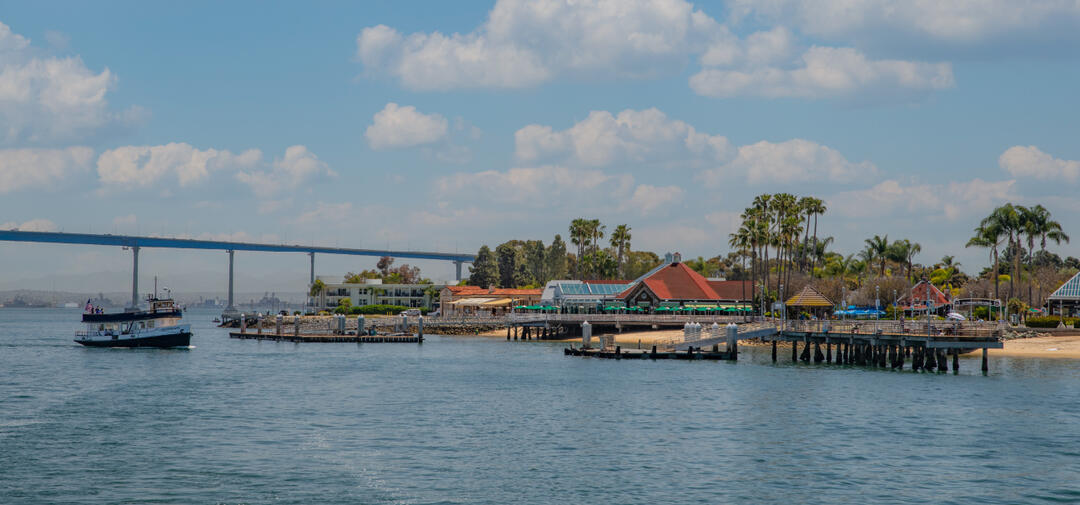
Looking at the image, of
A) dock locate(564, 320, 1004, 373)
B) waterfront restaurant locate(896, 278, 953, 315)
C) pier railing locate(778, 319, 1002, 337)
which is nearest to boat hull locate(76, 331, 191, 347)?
dock locate(564, 320, 1004, 373)

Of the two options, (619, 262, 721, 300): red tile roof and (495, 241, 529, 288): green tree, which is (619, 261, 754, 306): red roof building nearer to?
(619, 262, 721, 300): red tile roof

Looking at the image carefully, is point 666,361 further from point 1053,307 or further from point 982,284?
point 982,284

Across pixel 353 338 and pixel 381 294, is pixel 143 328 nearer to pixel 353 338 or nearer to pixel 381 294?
pixel 353 338

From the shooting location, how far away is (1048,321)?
293ft

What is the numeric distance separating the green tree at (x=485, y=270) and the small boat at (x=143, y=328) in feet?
306

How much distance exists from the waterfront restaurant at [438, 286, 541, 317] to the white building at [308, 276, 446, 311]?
2783 cm

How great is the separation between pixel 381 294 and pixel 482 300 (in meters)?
51.1

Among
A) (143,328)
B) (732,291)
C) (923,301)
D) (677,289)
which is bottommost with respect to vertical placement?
(143,328)

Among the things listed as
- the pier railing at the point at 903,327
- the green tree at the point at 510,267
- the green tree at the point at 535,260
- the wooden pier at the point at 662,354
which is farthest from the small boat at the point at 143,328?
the green tree at the point at 535,260

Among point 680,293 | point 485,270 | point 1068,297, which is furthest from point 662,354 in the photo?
point 485,270

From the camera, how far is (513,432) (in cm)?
3656

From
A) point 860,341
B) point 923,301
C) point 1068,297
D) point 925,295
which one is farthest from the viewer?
point 925,295

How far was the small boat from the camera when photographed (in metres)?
85.4

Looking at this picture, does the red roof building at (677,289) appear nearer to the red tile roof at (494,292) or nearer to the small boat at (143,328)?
the red tile roof at (494,292)
